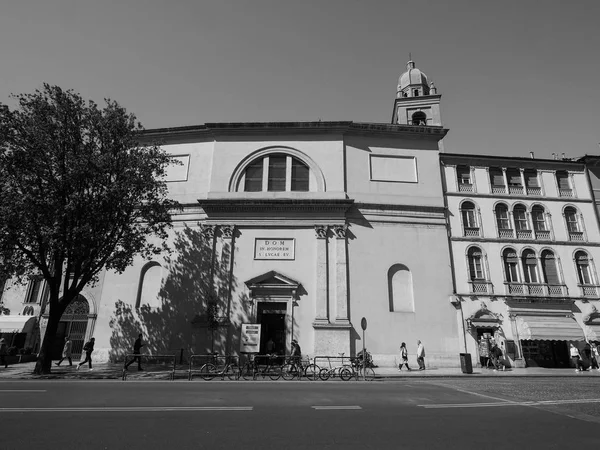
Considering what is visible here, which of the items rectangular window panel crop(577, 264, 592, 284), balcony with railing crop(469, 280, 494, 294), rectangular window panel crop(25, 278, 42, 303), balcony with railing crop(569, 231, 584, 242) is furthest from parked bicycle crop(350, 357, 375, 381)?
rectangular window panel crop(25, 278, 42, 303)

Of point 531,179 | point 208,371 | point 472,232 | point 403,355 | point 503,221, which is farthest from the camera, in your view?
point 531,179

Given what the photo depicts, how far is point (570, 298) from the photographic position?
22.2 meters

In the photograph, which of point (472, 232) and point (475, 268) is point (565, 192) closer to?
point (472, 232)

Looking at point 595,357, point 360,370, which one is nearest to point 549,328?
point 595,357

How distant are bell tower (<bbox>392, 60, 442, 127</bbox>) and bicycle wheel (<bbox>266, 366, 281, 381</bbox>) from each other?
24.3m

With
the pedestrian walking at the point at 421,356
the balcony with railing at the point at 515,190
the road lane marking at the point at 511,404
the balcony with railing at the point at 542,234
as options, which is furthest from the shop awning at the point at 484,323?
the road lane marking at the point at 511,404

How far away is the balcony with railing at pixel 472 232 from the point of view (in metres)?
23.4

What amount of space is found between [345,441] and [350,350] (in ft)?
49.2

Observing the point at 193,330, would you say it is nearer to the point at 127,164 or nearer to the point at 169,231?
the point at 169,231

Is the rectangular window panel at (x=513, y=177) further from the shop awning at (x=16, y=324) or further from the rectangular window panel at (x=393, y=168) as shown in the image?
the shop awning at (x=16, y=324)

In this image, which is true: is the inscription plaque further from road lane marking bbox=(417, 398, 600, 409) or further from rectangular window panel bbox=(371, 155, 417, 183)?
road lane marking bbox=(417, 398, 600, 409)

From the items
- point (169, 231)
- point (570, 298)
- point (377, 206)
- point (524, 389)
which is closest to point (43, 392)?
point (169, 231)

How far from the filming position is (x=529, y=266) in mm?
23109

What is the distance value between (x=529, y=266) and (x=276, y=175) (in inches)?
694
